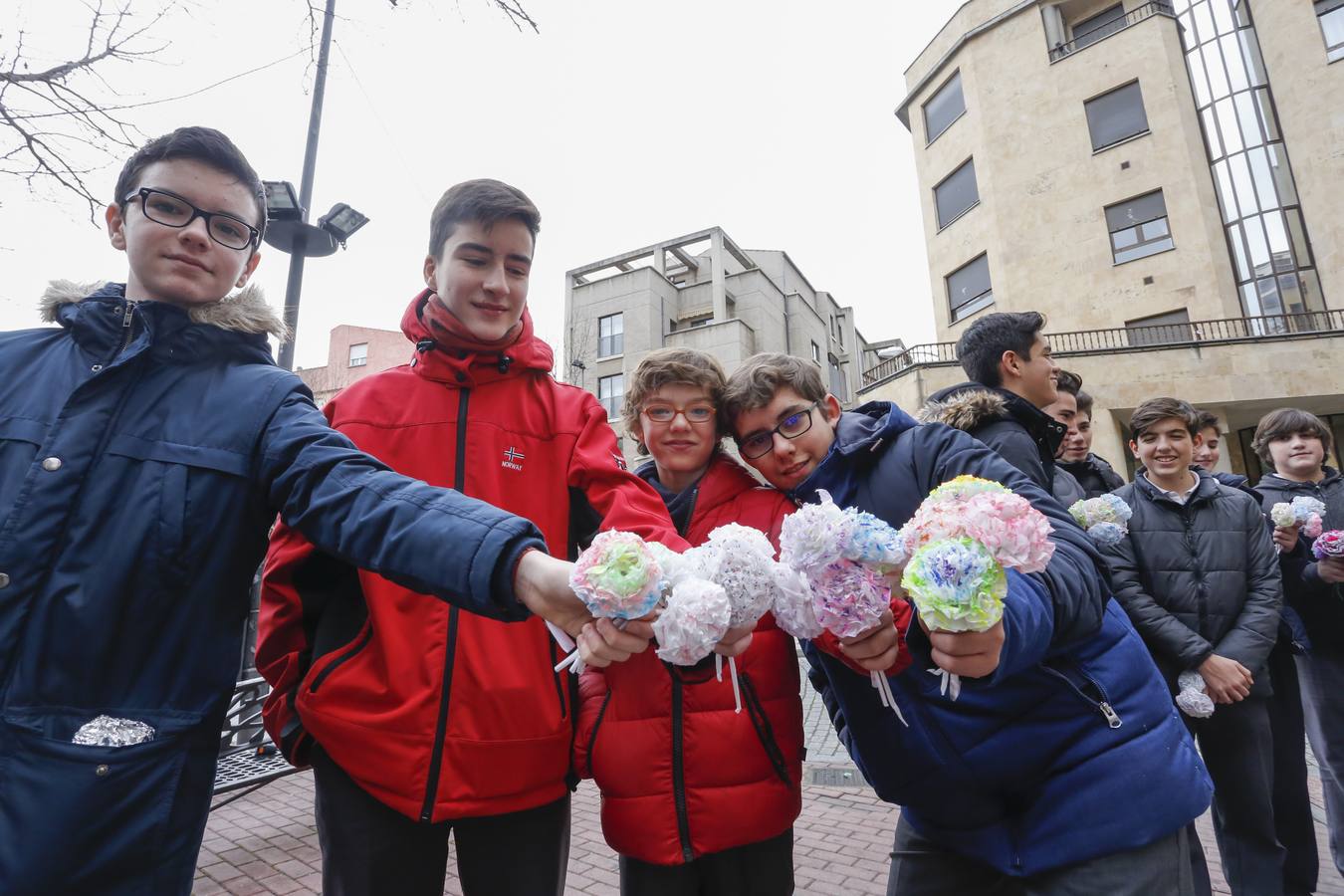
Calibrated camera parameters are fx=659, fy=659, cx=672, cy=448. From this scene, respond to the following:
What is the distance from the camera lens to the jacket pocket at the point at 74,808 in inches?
44.9

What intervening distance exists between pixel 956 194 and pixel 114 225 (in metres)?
24.9

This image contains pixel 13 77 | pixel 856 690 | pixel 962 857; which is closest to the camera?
pixel 856 690

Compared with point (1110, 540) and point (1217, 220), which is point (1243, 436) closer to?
point (1217, 220)

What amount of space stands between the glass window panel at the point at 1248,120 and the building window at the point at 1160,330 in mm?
5630

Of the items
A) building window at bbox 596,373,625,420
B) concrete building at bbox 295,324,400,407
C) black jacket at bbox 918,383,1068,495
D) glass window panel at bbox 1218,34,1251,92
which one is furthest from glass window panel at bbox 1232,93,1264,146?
concrete building at bbox 295,324,400,407

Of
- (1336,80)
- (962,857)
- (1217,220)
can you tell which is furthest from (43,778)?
(1336,80)

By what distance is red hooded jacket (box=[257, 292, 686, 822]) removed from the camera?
155cm

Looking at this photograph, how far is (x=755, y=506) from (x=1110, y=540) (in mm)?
2388

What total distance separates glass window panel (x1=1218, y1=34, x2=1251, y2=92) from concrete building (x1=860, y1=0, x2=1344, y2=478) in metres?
0.05

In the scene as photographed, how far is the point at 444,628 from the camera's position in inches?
→ 64.0

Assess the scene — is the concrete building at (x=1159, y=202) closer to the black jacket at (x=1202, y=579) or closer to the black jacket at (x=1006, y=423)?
the black jacket at (x=1202, y=579)

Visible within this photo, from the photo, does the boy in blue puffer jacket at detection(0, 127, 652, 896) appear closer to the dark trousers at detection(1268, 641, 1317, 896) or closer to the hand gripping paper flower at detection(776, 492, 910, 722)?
the hand gripping paper flower at detection(776, 492, 910, 722)

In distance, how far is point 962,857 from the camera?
1872mm

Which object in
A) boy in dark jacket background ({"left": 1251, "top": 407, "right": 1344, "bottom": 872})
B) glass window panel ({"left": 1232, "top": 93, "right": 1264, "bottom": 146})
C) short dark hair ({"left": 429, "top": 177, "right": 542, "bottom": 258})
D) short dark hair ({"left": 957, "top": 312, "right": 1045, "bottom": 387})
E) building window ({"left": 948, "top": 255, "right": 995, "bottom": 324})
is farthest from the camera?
building window ({"left": 948, "top": 255, "right": 995, "bottom": 324})
